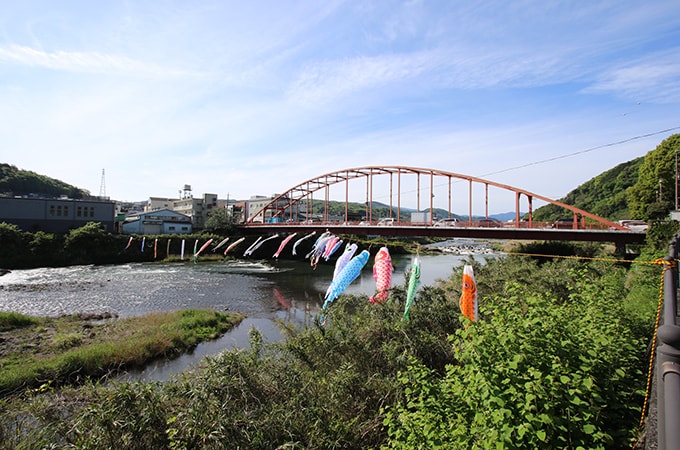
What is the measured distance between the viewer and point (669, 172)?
110 ft

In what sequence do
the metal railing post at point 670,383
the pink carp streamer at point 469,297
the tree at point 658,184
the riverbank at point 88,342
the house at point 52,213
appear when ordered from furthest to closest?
1. the house at point 52,213
2. the tree at point 658,184
3. the riverbank at point 88,342
4. the pink carp streamer at point 469,297
5. the metal railing post at point 670,383

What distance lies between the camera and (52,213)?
47.1m

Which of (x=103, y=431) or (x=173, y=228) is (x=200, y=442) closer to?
(x=103, y=431)

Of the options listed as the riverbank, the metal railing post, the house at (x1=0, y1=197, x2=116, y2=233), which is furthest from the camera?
A: the house at (x1=0, y1=197, x2=116, y2=233)

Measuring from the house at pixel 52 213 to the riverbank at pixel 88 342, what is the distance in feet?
114

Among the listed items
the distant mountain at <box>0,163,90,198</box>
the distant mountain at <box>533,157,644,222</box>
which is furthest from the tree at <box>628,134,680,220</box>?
the distant mountain at <box>0,163,90,198</box>

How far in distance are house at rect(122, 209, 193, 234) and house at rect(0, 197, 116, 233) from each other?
5.47 meters

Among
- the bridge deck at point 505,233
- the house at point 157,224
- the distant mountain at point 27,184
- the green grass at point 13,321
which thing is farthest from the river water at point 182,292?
the distant mountain at point 27,184

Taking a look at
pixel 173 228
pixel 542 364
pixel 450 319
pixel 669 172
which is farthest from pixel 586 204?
pixel 542 364

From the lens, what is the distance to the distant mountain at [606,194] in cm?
6762

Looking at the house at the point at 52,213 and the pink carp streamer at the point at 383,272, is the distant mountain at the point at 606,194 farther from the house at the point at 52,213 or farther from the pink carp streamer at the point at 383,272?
the house at the point at 52,213

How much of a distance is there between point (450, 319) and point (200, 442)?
24.8 ft

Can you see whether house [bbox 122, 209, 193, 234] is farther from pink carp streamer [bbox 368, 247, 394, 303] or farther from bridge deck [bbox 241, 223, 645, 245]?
pink carp streamer [bbox 368, 247, 394, 303]

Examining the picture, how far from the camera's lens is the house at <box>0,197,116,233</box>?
44750 millimetres
